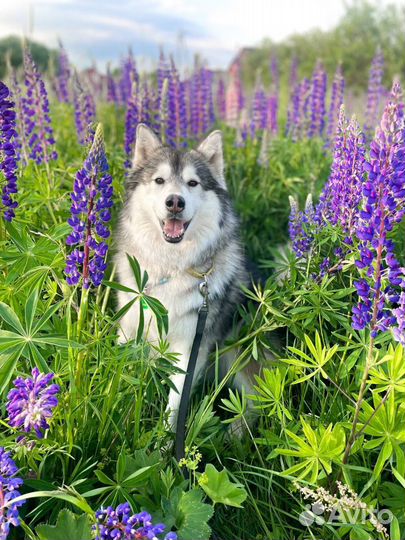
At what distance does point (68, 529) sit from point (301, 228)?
1.79m

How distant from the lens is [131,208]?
2.83 meters

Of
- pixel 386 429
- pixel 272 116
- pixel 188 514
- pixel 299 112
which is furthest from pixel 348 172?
pixel 272 116

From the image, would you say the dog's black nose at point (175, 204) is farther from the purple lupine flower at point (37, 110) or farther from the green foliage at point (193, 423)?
the purple lupine flower at point (37, 110)

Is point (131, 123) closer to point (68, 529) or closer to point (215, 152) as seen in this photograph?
point (215, 152)

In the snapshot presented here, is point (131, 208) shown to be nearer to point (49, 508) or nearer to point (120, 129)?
point (49, 508)

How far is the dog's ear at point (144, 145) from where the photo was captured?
295 centimetres

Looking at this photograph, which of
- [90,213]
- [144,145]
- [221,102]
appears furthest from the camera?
[221,102]

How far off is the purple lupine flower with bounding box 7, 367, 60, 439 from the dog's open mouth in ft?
4.34

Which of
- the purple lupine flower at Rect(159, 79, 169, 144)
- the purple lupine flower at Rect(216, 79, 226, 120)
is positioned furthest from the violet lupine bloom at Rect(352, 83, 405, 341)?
the purple lupine flower at Rect(216, 79, 226, 120)

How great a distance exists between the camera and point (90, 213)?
1.65 metres

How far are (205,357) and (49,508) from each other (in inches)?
47.3

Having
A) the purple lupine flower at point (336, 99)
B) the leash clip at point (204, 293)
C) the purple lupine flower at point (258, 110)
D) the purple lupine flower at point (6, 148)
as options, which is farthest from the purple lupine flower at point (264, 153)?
the purple lupine flower at point (6, 148)

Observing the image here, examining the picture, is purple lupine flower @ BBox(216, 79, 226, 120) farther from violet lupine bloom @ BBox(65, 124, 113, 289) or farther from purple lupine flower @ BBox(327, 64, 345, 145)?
violet lupine bloom @ BBox(65, 124, 113, 289)

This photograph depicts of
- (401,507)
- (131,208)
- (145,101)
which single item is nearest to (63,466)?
(401,507)
